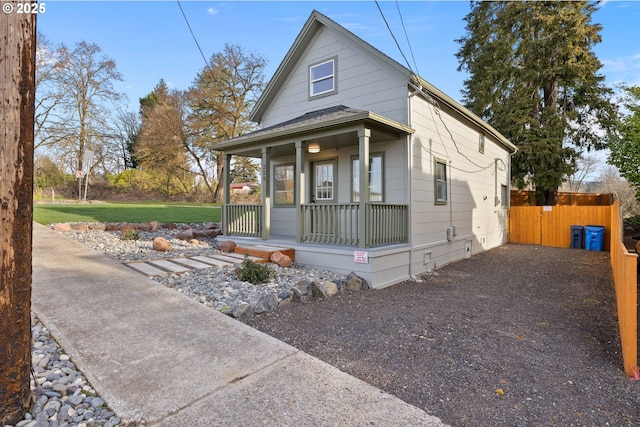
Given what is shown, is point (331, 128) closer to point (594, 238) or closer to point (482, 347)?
point (482, 347)

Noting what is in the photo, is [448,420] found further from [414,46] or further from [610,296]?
[414,46]

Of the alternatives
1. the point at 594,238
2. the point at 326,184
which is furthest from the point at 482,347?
the point at 594,238

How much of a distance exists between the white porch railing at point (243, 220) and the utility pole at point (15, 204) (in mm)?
6216

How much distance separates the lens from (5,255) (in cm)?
196

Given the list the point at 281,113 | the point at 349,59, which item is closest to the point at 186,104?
the point at 281,113

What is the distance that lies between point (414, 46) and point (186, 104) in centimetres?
2356

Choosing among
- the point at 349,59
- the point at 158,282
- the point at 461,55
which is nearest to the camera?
the point at 158,282

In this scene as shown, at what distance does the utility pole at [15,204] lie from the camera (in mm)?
1955

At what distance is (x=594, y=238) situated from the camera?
455 inches

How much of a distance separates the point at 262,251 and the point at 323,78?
4818 mm

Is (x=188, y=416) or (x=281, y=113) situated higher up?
(x=281, y=113)

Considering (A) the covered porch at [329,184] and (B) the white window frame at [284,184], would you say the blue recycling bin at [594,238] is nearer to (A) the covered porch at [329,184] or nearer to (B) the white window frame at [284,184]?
(A) the covered porch at [329,184]

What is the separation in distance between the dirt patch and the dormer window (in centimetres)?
531

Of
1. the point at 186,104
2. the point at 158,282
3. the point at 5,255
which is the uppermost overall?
the point at 186,104
